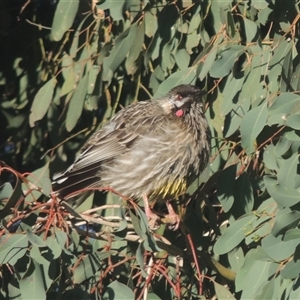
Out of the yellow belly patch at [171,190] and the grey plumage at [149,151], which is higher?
the grey plumage at [149,151]

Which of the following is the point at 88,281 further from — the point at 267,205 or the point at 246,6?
the point at 246,6

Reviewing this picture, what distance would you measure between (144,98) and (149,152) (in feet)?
1.35

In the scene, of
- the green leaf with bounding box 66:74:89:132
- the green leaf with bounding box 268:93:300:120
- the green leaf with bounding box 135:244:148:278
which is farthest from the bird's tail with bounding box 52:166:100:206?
the green leaf with bounding box 268:93:300:120

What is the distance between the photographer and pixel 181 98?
13.4 feet

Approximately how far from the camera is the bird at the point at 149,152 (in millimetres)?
4004

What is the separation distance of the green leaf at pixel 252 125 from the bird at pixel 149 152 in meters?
0.56

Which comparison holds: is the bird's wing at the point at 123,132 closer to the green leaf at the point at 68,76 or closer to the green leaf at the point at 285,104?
the green leaf at the point at 68,76

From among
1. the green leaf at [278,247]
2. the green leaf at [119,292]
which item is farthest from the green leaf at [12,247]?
the green leaf at [278,247]

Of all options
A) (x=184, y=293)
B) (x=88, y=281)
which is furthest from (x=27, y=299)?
(x=184, y=293)

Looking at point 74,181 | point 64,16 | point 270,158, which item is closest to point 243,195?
point 270,158

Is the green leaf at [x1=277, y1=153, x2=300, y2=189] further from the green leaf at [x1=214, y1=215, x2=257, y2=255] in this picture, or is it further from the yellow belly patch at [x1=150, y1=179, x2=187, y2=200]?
the yellow belly patch at [x1=150, y1=179, x2=187, y2=200]

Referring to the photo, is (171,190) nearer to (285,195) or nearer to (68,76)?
(68,76)

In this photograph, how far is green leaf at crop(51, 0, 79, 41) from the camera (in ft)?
13.6

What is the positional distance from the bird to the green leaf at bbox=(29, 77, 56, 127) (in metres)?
0.25
